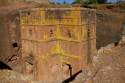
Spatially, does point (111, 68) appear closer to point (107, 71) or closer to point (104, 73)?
point (107, 71)

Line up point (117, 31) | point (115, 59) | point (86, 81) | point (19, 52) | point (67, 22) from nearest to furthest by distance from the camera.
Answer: point (86, 81)
point (115, 59)
point (67, 22)
point (19, 52)
point (117, 31)

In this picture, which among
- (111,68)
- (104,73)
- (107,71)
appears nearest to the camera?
(104,73)

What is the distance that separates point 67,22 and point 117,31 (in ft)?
23.5

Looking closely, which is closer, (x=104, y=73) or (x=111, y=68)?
(x=104, y=73)

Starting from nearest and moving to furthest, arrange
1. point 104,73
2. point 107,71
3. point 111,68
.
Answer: point 104,73 → point 107,71 → point 111,68

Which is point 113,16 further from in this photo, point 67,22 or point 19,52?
point 19,52

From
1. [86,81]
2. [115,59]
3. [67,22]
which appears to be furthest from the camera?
[67,22]

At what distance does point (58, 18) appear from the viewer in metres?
13.9

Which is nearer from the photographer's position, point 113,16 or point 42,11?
point 42,11

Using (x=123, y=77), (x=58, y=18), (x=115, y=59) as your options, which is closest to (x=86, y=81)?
(x=123, y=77)

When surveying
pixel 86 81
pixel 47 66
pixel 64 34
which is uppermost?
pixel 64 34

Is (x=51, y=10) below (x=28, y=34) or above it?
above

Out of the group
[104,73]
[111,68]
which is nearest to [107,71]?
[104,73]

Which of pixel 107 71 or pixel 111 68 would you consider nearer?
pixel 107 71
